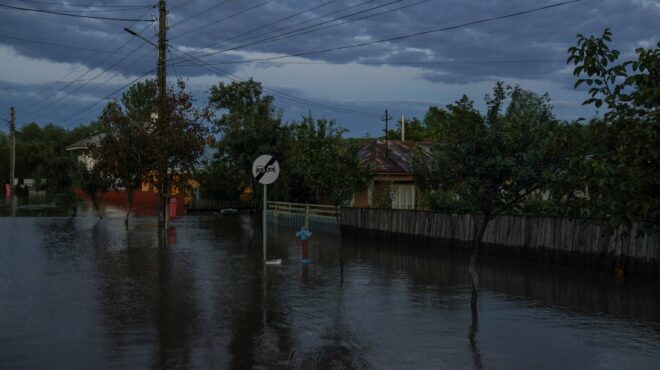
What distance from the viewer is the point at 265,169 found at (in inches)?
664

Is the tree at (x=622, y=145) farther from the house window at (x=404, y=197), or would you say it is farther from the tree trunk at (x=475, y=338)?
the house window at (x=404, y=197)

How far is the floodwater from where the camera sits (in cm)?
807

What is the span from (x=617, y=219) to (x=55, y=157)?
4241cm

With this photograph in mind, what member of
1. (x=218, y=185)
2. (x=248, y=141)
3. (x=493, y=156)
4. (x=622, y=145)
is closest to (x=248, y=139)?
(x=248, y=141)

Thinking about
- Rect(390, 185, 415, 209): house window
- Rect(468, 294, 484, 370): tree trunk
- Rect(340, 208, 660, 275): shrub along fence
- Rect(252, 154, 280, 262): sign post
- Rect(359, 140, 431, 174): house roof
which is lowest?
Rect(468, 294, 484, 370): tree trunk

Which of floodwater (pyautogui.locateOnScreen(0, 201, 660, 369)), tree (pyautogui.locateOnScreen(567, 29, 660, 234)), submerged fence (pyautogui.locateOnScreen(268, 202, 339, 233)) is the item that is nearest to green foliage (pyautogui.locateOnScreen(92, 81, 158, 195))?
submerged fence (pyautogui.locateOnScreen(268, 202, 339, 233))

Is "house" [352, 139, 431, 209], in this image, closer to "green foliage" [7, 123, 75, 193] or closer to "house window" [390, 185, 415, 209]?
"house window" [390, 185, 415, 209]

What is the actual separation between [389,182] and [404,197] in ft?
6.67

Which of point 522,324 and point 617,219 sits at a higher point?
point 617,219

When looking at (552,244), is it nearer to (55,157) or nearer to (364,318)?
(364,318)

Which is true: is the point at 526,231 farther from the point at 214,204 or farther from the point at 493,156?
the point at 214,204

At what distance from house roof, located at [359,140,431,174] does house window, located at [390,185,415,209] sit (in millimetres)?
1060

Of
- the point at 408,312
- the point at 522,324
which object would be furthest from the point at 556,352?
the point at 408,312

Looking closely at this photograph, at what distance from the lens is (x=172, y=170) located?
95.3ft
